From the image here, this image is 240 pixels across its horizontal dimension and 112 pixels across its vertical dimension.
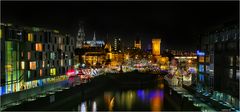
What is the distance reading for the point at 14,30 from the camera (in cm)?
3653

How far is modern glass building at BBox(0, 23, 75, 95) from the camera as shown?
34.1 m

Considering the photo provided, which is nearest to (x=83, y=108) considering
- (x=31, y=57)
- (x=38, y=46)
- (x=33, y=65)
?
(x=33, y=65)

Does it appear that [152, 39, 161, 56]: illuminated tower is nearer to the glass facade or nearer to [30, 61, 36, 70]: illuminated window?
[30, 61, 36, 70]: illuminated window

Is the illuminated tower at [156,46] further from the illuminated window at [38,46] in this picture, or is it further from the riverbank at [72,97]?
the illuminated window at [38,46]

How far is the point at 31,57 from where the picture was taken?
40.9 m

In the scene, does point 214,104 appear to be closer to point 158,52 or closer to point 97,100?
point 97,100

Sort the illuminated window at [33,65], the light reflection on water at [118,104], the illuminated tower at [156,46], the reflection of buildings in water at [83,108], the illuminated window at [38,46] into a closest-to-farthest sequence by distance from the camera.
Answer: the reflection of buildings in water at [83,108] → the illuminated window at [33,65] → the illuminated window at [38,46] → the light reflection on water at [118,104] → the illuminated tower at [156,46]

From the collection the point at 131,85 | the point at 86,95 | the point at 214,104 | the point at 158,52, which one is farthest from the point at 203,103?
the point at 158,52

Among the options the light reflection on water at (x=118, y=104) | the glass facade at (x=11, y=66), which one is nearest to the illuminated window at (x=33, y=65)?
the glass facade at (x=11, y=66)

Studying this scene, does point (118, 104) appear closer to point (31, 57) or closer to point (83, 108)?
point (83, 108)

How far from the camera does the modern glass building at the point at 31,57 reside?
34.1 meters

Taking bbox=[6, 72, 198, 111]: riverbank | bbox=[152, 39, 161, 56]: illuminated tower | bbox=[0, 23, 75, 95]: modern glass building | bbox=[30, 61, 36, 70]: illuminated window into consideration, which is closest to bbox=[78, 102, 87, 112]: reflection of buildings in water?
bbox=[6, 72, 198, 111]: riverbank

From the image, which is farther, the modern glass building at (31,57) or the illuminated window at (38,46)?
the illuminated window at (38,46)

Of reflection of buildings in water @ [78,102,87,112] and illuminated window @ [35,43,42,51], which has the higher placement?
illuminated window @ [35,43,42,51]
